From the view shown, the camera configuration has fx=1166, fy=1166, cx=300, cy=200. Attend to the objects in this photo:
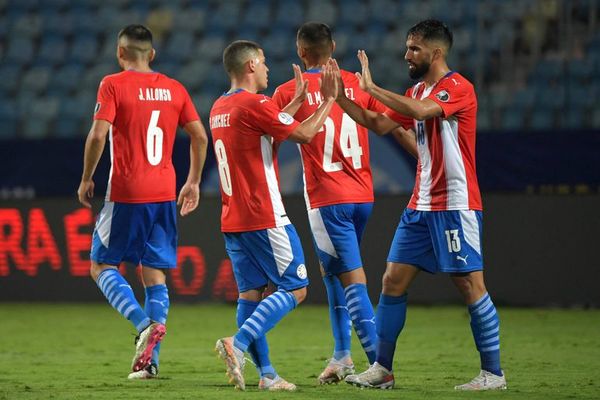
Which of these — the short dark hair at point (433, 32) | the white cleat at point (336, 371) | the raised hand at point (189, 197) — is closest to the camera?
the short dark hair at point (433, 32)

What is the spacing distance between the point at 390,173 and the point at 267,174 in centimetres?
616

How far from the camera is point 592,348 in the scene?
9.05m

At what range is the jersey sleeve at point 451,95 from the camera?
6516mm

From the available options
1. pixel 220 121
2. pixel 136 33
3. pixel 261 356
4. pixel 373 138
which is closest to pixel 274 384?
pixel 261 356

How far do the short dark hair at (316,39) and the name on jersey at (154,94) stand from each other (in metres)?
0.97

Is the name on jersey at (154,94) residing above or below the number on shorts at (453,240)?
above

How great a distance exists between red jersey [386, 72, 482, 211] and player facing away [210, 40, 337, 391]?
0.62m

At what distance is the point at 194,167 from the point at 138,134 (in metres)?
0.46

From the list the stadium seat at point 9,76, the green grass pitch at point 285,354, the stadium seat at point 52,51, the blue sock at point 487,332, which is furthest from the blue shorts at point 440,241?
the stadium seat at point 52,51

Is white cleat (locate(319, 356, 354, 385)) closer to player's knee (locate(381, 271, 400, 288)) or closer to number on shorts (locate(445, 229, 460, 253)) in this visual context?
player's knee (locate(381, 271, 400, 288))

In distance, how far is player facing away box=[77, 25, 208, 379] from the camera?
7301 millimetres

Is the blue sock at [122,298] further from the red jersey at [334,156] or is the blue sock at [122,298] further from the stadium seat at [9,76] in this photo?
the stadium seat at [9,76]

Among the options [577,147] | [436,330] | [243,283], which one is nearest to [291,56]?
[577,147]

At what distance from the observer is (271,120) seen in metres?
6.55
